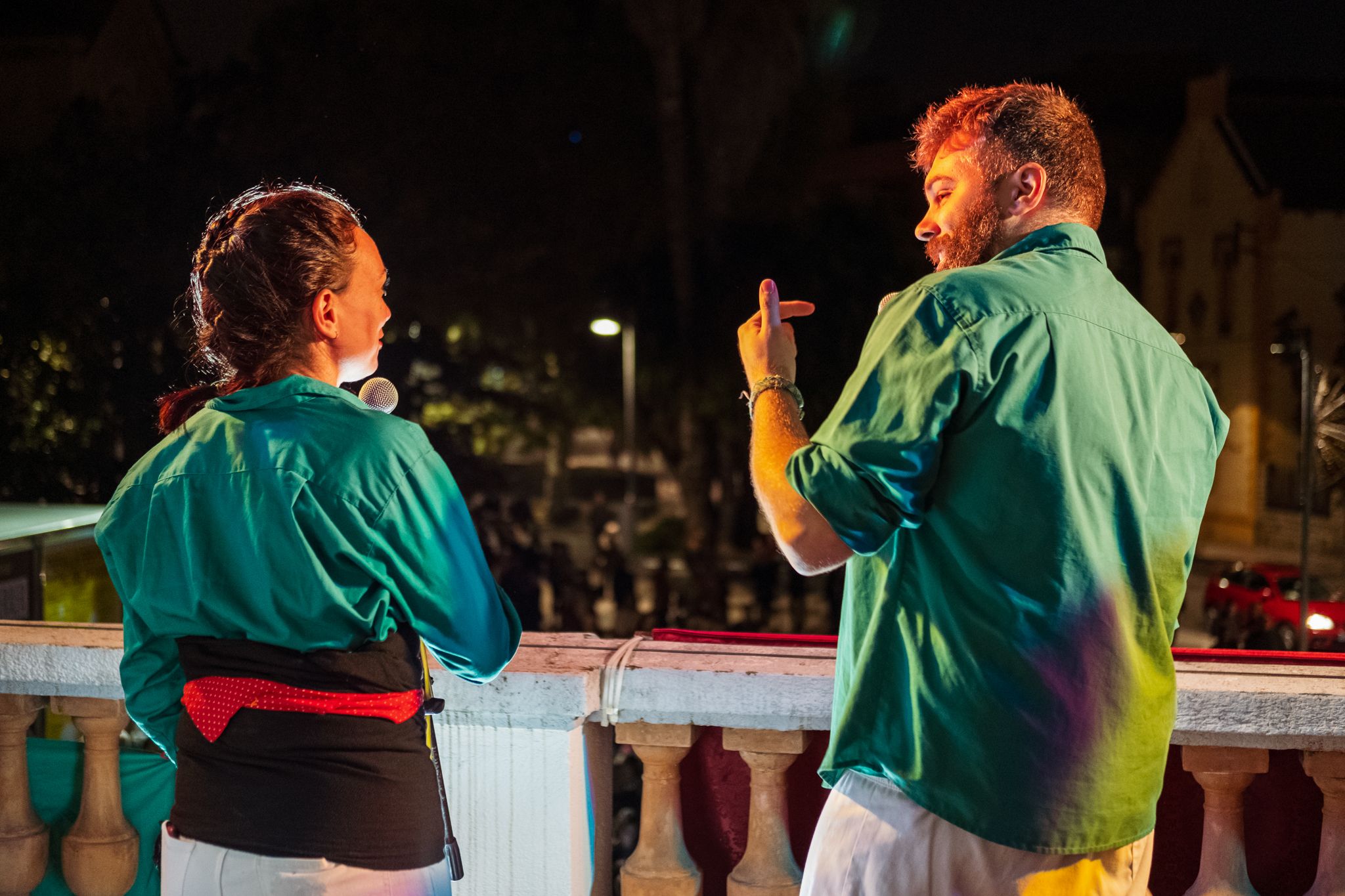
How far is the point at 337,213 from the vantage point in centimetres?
182

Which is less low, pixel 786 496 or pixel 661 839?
pixel 786 496

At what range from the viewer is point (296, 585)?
65.0 inches

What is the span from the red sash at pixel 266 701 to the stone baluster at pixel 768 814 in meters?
0.91

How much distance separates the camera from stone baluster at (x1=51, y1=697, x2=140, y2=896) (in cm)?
276

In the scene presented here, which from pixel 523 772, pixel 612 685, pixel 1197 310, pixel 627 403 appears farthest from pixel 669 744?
pixel 1197 310

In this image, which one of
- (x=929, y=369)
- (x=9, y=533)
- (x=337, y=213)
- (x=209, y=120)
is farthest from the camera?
(x=209, y=120)

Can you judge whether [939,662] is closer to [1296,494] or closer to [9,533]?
[9,533]

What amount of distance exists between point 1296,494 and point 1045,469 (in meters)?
41.5

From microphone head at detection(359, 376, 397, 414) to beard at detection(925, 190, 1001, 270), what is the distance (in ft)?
2.79

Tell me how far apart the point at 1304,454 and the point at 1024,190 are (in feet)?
100

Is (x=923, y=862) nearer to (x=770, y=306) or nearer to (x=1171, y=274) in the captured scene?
(x=770, y=306)

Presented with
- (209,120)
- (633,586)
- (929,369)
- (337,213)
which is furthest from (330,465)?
(209,120)

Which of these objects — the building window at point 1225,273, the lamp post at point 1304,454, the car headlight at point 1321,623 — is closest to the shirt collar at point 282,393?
the lamp post at point 1304,454

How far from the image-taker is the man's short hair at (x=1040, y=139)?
1.77 m
